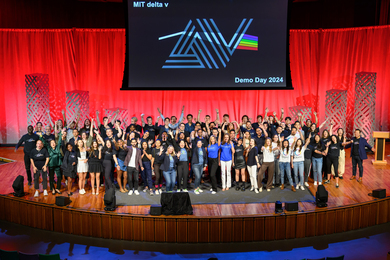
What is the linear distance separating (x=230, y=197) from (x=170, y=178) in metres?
1.29

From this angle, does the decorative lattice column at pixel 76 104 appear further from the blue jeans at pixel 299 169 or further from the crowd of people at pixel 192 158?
the blue jeans at pixel 299 169

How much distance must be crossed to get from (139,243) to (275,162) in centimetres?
341

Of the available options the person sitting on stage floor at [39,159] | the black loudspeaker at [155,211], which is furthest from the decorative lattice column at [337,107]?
the person sitting on stage floor at [39,159]

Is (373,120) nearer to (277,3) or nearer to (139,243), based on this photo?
(277,3)

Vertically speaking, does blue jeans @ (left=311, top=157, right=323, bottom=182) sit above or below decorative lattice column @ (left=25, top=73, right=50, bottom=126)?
below

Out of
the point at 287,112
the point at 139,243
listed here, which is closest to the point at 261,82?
the point at 287,112

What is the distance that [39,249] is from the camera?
561cm

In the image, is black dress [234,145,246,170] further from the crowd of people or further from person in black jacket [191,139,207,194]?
person in black jacket [191,139,207,194]

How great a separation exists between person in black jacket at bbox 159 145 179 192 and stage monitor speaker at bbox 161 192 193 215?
99 centimetres

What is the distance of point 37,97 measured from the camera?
1129cm

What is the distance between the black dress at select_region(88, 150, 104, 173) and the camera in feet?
22.8

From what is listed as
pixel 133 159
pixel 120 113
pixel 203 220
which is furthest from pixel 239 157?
pixel 120 113

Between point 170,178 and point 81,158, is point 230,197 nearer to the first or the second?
point 170,178

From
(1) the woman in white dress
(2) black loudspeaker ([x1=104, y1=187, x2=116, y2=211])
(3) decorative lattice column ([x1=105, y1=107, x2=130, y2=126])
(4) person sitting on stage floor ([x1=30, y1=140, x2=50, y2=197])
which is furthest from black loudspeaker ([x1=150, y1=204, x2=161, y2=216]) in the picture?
(3) decorative lattice column ([x1=105, y1=107, x2=130, y2=126])
